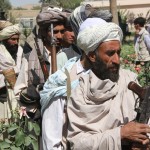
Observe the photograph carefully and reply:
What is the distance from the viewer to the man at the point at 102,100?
2684 millimetres

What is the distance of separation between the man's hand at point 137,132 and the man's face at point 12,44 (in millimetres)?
4096

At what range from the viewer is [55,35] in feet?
13.6

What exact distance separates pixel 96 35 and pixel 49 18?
143cm

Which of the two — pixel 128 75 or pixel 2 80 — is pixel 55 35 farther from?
pixel 2 80

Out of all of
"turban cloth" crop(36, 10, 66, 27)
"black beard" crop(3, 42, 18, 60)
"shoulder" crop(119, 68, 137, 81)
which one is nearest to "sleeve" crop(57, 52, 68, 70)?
"turban cloth" crop(36, 10, 66, 27)

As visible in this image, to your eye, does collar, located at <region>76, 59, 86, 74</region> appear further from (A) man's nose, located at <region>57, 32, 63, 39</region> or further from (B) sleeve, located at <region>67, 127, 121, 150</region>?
(A) man's nose, located at <region>57, 32, 63, 39</region>

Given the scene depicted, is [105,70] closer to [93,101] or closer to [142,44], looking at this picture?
[93,101]

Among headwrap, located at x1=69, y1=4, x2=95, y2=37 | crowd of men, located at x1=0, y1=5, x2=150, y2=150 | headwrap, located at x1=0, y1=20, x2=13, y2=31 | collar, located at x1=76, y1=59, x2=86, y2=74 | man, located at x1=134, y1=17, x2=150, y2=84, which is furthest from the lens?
man, located at x1=134, y1=17, x2=150, y2=84

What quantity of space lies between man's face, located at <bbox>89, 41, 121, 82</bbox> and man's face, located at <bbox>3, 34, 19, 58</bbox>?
378cm

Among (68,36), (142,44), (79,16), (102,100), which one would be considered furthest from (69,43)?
(142,44)

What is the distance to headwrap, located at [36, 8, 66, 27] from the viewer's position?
13.7ft

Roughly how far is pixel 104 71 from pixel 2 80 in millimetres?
3490

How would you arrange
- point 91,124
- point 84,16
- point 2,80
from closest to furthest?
point 91,124
point 84,16
point 2,80

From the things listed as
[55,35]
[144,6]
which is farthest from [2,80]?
[144,6]
